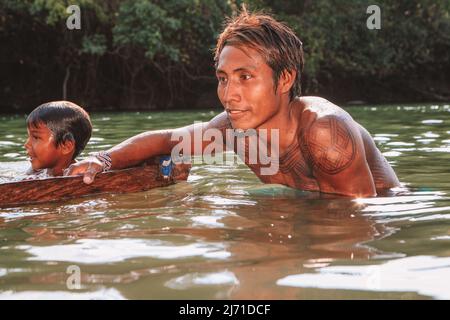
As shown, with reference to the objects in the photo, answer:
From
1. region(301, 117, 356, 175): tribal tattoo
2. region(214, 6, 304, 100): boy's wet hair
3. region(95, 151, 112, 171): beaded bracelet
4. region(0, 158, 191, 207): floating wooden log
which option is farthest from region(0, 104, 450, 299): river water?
region(214, 6, 304, 100): boy's wet hair

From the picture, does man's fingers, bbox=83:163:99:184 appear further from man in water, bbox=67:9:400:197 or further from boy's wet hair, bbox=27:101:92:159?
boy's wet hair, bbox=27:101:92:159

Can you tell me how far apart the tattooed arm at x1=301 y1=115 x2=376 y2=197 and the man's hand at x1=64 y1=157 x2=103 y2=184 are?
1.25 m

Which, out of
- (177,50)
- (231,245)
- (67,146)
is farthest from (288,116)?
(177,50)

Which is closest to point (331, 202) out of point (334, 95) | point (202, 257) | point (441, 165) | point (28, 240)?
point (202, 257)

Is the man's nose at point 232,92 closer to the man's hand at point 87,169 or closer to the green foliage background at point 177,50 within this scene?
the man's hand at point 87,169

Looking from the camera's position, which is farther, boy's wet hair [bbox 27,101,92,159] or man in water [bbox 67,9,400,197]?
boy's wet hair [bbox 27,101,92,159]

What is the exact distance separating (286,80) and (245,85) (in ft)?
0.99

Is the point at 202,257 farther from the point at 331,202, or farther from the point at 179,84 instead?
the point at 179,84

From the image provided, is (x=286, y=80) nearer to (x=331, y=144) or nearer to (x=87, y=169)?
(x=331, y=144)

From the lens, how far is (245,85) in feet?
11.3

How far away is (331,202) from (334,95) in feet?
63.8

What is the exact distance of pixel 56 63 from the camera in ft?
60.7

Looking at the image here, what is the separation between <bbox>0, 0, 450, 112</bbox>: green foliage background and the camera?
1745 centimetres
